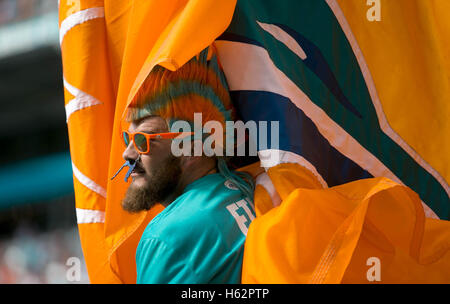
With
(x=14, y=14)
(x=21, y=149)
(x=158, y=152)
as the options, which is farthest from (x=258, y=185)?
(x=21, y=149)

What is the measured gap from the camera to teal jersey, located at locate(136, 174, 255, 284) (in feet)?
3.15

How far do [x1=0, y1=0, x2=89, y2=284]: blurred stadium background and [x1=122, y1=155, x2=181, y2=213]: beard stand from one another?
6.17 feet

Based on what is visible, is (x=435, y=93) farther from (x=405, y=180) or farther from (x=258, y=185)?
Result: (x=258, y=185)

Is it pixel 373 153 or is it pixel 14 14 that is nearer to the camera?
pixel 373 153

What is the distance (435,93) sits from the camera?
3.83 feet

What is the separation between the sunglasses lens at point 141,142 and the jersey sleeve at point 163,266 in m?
0.22

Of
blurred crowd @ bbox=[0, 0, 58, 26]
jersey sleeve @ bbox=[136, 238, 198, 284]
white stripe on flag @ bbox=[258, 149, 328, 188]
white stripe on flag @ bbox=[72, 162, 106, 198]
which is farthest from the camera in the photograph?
blurred crowd @ bbox=[0, 0, 58, 26]

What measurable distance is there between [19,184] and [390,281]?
278 cm

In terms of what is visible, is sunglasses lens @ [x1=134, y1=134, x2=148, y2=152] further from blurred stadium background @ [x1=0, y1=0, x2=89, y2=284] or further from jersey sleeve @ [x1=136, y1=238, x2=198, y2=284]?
blurred stadium background @ [x1=0, y1=0, x2=89, y2=284]

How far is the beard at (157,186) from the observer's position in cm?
116

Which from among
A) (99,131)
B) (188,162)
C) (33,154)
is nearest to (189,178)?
(188,162)

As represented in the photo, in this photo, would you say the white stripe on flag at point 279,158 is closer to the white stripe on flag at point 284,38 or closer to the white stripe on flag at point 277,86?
the white stripe on flag at point 277,86

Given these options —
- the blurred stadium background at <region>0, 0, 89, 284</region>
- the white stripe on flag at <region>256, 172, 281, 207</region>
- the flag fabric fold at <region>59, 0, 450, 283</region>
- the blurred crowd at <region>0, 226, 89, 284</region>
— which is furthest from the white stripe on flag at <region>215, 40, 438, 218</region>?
the blurred crowd at <region>0, 226, 89, 284</region>

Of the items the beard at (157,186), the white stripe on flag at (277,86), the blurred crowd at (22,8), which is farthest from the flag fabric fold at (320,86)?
the blurred crowd at (22,8)
